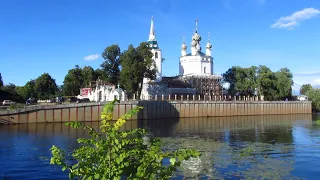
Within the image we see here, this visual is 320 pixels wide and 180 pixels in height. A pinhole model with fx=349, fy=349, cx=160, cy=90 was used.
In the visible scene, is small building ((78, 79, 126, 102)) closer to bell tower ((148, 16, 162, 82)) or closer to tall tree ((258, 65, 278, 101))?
bell tower ((148, 16, 162, 82))

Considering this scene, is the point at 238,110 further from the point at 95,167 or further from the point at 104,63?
the point at 95,167

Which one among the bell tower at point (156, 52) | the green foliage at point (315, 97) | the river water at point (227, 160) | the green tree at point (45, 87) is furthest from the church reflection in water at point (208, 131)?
the green foliage at point (315, 97)

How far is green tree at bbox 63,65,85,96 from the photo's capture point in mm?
123869

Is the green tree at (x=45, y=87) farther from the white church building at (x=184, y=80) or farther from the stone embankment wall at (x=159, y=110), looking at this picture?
the stone embankment wall at (x=159, y=110)

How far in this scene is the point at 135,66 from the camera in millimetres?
87875

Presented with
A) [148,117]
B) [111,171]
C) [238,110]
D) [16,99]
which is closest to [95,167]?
[111,171]

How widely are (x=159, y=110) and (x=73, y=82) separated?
47441 millimetres

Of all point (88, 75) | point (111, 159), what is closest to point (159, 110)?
point (88, 75)

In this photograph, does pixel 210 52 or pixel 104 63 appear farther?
pixel 210 52

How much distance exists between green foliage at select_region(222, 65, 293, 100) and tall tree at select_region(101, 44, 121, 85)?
4296 cm

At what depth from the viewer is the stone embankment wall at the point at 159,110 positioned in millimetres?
68375

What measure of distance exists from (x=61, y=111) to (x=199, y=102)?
132 ft

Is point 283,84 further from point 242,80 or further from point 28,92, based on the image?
point 28,92

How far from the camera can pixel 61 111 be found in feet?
235
